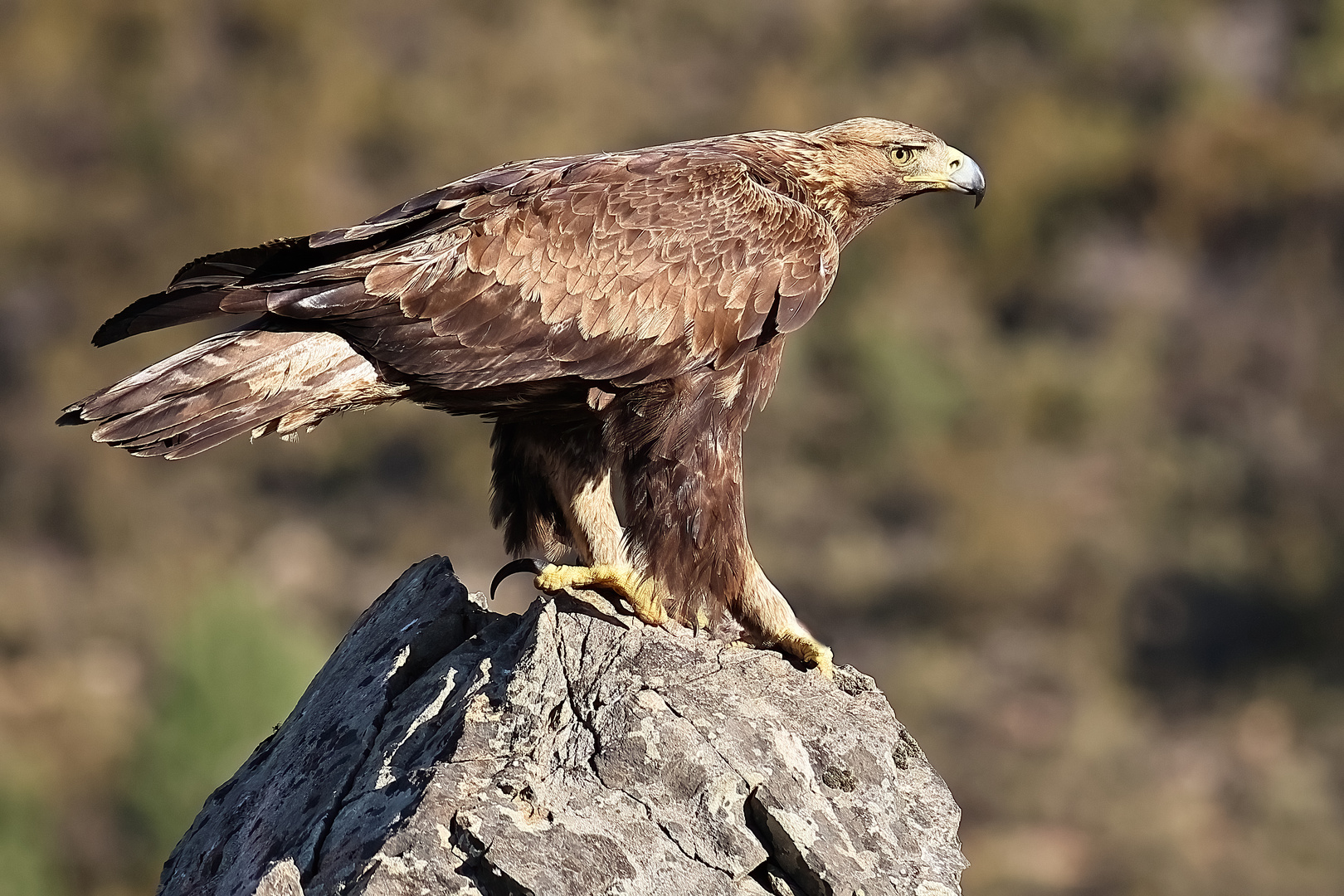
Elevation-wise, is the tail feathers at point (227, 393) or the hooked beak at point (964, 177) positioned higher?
the hooked beak at point (964, 177)

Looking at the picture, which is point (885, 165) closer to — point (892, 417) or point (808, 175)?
point (808, 175)

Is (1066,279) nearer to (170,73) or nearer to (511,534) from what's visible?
(170,73)

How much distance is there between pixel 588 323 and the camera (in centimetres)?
628

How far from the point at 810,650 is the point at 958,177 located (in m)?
2.34

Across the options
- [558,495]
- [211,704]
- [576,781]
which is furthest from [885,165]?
[211,704]

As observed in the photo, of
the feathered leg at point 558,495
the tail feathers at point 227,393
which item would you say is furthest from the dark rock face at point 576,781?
the tail feathers at point 227,393

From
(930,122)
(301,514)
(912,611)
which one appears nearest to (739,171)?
(912,611)

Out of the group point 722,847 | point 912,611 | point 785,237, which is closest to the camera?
point 722,847

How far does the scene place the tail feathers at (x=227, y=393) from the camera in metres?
5.54

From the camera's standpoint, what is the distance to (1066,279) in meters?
40.4

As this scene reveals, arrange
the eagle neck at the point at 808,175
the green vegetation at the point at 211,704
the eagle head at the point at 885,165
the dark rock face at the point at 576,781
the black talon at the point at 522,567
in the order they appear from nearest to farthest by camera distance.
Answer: the dark rock face at the point at 576,781
the black talon at the point at 522,567
the eagle neck at the point at 808,175
the eagle head at the point at 885,165
the green vegetation at the point at 211,704

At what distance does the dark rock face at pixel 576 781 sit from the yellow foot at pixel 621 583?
0.75 ft

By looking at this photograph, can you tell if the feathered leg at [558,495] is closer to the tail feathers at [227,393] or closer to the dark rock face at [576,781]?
the dark rock face at [576,781]

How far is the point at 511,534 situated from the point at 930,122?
124ft
